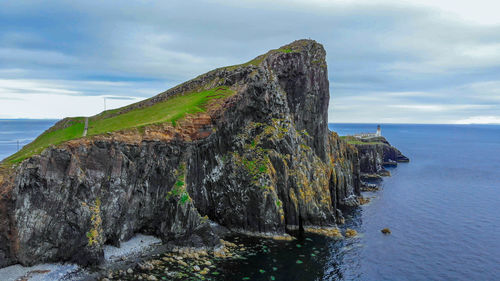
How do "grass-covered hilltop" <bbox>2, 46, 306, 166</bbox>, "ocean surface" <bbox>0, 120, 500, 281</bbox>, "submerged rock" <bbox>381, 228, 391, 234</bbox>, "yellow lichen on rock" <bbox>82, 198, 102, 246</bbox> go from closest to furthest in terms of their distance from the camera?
"yellow lichen on rock" <bbox>82, 198, 102, 246</bbox>
"ocean surface" <bbox>0, 120, 500, 281</bbox>
"grass-covered hilltop" <bbox>2, 46, 306, 166</bbox>
"submerged rock" <bbox>381, 228, 391, 234</bbox>

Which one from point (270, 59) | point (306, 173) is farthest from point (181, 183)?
point (270, 59)

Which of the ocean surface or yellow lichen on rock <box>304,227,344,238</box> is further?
yellow lichen on rock <box>304,227,344,238</box>

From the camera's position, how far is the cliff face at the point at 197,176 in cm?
4216

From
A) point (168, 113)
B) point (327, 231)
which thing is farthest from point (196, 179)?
point (327, 231)

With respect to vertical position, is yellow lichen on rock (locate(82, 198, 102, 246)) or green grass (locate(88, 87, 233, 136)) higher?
green grass (locate(88, 87, 233, 136))

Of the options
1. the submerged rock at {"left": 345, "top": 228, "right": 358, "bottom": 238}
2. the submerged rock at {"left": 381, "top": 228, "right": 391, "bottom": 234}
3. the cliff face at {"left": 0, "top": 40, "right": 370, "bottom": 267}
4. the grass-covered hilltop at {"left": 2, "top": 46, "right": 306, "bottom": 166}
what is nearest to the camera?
the cliff face at {"left": 0, "top": 40, "right": 370, "bottom": 267}

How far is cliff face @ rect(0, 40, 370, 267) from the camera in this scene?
42.2 meters

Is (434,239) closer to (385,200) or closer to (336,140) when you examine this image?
(385,200)

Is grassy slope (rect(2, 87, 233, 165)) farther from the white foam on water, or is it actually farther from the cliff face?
the white foam on water

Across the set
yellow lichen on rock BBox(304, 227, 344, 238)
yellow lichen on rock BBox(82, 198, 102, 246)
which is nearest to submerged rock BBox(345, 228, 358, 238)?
yellow lichen on rock BBox(304, 227, 344, 238)

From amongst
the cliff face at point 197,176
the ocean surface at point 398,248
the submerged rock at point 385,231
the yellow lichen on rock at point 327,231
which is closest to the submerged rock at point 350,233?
the ocean surface at point 398,248

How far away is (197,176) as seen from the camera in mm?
61094

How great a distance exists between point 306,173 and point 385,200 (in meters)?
35.9

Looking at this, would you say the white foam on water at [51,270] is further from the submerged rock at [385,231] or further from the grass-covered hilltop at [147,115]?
the submerged rock at [385,231]
